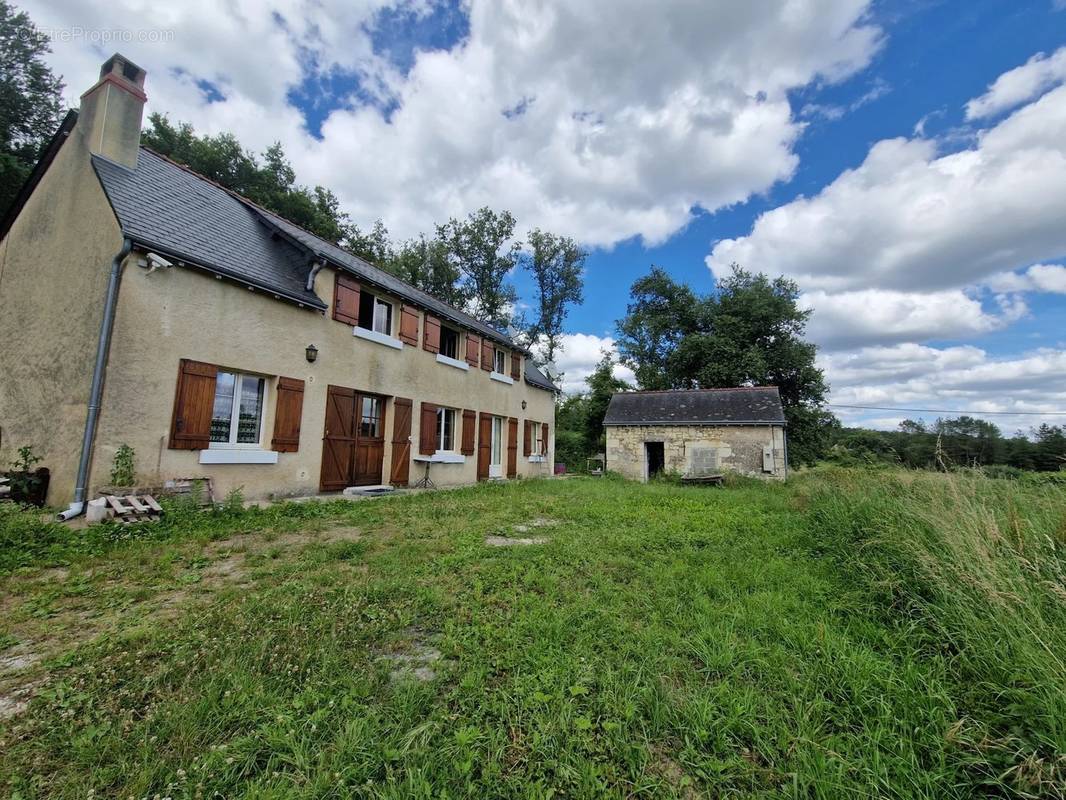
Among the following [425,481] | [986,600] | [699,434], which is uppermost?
[699,434]

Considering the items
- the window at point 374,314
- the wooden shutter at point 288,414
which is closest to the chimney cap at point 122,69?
the window at point 374,314

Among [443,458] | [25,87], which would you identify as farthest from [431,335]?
[25,87]

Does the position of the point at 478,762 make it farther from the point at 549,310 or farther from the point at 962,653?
the point at 549,310

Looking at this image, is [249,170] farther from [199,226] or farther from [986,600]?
[986,600]

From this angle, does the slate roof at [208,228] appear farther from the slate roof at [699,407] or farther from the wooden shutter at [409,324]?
the slate roof at [699,407]

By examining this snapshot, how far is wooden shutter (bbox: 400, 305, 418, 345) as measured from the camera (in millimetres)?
10125

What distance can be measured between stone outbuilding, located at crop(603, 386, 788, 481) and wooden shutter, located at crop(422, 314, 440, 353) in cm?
997

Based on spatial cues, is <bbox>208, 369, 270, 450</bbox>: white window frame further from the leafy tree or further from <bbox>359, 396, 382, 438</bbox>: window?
the leafy tree

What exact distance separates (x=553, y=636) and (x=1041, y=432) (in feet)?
20.4

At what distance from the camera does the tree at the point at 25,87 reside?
1387 cm

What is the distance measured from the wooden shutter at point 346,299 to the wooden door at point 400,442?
2116 millimetres

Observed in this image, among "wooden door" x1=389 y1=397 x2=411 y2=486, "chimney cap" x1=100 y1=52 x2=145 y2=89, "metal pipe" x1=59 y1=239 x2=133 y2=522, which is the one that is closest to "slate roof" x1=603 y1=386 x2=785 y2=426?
"wooden door" x1=389 y1=397 x2=411 y2=486

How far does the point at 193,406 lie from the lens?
6.28 meters

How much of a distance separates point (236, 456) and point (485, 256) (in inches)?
817
